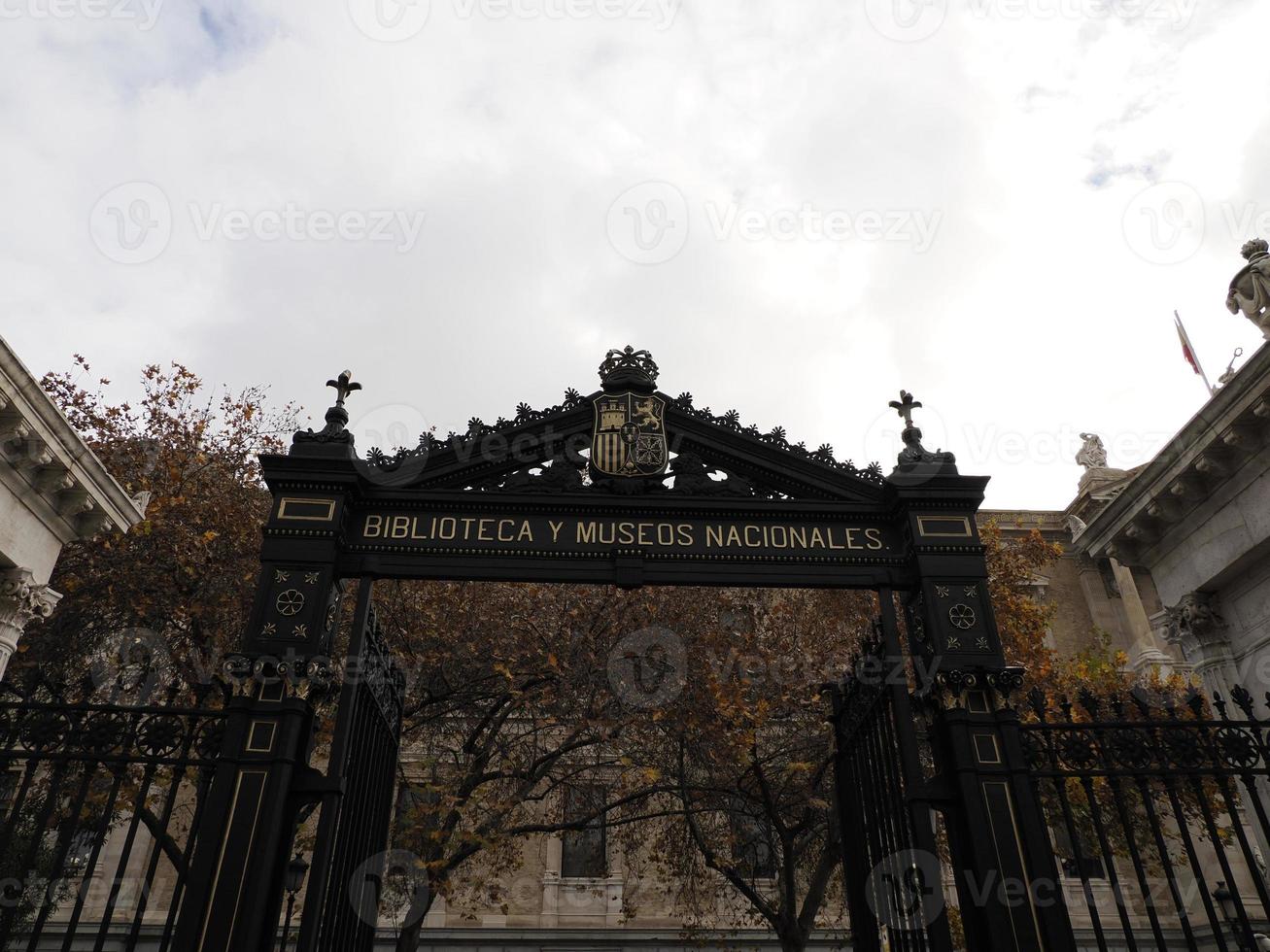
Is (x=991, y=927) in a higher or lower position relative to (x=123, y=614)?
lower

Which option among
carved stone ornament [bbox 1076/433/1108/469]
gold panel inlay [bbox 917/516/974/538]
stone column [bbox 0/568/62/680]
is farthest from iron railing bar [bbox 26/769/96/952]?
carved stone ornament [bbox 1076/433/1108/469]

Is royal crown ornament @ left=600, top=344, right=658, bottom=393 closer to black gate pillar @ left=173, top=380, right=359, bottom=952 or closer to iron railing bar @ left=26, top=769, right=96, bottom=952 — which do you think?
black gate pillar @ left=173, top=380, right=359, bottom=952

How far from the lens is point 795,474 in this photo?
850 centimetres

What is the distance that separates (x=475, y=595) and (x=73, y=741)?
1347cm

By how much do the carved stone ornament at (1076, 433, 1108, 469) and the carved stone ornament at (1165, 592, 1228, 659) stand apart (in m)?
29.8

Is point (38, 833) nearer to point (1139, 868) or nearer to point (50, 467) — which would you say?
point (50, 467)

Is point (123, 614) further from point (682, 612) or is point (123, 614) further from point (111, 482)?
point (682, 612)

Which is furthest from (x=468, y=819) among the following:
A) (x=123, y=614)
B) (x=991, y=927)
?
(x=991, y=927)

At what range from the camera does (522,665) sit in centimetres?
1870

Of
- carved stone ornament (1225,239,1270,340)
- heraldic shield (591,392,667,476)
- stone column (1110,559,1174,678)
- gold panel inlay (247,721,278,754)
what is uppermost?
stone column (1110,559,1174,678)

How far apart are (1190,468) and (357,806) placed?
9.29m

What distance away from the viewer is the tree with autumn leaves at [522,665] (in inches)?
670

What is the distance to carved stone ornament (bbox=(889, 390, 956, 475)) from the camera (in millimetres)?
8125

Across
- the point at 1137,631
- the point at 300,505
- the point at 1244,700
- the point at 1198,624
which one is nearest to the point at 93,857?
the point at 300,505
